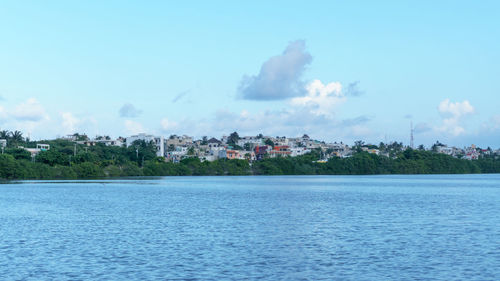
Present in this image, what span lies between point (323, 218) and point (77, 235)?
60.9 feet

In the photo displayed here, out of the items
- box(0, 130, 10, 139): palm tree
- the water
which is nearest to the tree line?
box(0, 130, 10, 139): palm tree

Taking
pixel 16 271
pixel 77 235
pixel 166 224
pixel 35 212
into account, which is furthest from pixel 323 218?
pixel 16 271

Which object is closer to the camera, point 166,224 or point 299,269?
point 299,269

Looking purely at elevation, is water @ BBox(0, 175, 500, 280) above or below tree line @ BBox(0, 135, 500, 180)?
below

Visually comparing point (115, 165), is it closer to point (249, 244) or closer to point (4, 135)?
point (4, 135)

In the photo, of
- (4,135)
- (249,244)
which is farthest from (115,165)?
(249,244)

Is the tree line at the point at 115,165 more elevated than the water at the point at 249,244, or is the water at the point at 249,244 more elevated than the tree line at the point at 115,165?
the tree line at the point at 115,165

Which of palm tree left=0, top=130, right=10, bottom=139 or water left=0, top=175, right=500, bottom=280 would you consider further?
palm tree left=0, top=130, right=10, bottom=139

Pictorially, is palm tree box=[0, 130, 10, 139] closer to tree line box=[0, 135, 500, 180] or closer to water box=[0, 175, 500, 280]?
tree line box=[0, 135, 500, 180]

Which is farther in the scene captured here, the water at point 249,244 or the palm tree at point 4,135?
the palm tree at point 4,135

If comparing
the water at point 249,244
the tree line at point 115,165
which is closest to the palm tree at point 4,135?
the tree line at point 115,165

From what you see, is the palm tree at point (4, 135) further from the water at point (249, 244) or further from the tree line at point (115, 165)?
the water at point (249, 244)

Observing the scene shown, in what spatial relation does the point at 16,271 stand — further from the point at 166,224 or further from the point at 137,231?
the point at 166,224

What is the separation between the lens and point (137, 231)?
121ft
